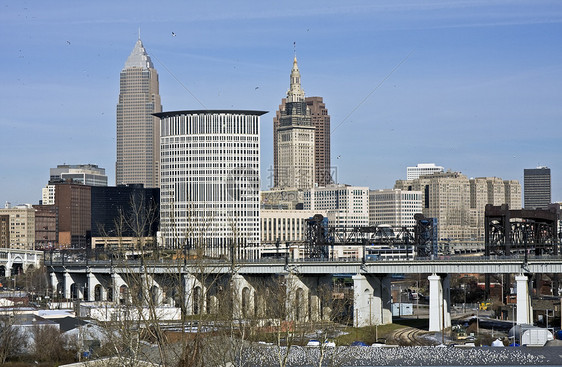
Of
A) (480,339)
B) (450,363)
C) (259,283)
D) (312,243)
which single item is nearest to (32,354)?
(450,363)

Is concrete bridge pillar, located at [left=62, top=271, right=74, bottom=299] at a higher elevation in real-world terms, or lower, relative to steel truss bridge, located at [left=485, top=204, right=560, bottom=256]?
lower

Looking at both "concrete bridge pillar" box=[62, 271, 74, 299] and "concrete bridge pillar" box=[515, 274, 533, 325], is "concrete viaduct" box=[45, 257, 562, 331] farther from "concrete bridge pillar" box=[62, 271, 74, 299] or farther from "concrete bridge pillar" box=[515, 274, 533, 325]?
"concrete bridge pillar" box=[62, 271, 74, 299]

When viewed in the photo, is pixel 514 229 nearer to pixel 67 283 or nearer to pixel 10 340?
pixel 67 283

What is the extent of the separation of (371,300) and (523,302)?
2233 centimetres

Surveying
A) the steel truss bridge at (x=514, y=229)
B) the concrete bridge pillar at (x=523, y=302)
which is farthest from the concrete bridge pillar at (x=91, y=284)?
the concrete bridge pillar at (x=523, y=302)

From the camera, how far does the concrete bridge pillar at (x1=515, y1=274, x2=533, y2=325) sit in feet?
397

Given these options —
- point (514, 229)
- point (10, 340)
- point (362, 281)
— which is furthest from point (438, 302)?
point (10, 340)

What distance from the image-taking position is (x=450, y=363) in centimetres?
7781

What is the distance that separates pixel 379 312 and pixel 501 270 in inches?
710

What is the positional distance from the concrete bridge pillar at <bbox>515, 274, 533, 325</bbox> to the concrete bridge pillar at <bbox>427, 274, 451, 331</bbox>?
906 cm

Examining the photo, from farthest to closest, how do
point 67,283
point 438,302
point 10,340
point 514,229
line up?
point 67,283, point 514,229, point 438,302, point 10,340

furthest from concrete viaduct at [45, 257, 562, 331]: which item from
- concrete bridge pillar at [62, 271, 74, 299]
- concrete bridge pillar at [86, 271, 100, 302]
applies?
concrete bridge pillar at [62, 271, 74, 299]

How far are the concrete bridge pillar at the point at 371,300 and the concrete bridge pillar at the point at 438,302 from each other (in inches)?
332

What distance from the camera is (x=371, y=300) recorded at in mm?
136375
